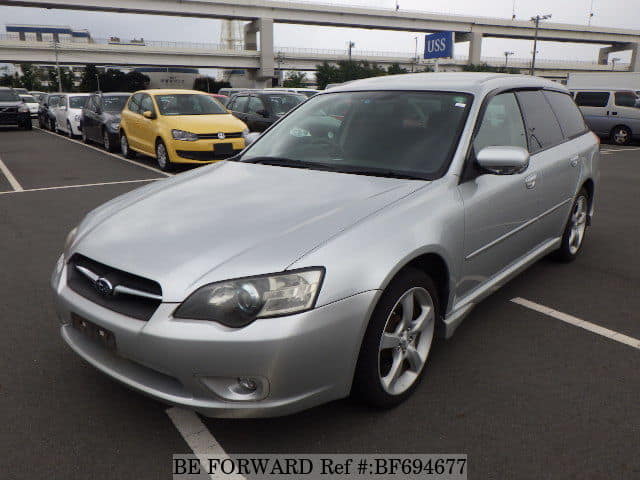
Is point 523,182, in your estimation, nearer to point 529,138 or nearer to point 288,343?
point 529,138

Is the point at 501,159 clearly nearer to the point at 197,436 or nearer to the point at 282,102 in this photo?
the point at 197,436

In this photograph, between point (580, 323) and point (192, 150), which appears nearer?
point (580, 323)

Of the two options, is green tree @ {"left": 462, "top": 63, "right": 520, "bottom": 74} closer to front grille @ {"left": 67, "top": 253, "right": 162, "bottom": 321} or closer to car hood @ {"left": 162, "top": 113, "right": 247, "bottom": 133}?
car hood @ {"left": 162, "top": 113, "right": 247, "bottom": 133}

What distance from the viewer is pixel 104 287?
7.97ft

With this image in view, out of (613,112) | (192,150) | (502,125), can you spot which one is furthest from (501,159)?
(613,112)

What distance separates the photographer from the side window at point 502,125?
3.38 meters

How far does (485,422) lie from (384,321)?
735mm

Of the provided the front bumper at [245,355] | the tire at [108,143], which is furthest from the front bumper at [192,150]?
the front bumper at [245,355]

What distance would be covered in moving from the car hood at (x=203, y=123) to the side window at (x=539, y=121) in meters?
7.33

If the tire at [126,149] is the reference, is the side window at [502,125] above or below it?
above

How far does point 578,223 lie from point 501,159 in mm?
2492

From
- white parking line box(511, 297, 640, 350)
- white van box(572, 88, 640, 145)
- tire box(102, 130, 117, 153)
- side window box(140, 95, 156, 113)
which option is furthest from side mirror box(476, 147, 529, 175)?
white van box(572, 88, 640, 145)

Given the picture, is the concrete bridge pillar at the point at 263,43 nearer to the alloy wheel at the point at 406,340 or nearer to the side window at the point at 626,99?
the side window at the point at 626,99

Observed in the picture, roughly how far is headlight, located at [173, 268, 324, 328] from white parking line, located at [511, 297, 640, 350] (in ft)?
7.70
